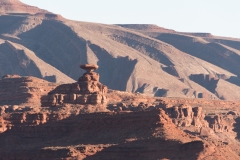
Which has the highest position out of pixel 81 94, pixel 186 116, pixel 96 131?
pixel 81 94

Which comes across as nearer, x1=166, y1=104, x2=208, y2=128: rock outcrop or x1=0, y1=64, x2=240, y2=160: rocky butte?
x1=0, y1=64, x2=240, y2=160: rocky butte

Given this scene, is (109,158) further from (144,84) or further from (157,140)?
(144,84)

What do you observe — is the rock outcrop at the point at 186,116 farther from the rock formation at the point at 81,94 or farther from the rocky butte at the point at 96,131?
the rock formation at the point at 81,94

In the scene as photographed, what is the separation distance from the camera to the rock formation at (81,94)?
10681 centimetres

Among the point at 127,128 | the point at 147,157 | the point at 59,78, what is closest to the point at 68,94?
the point at 127,128

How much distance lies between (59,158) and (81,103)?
70.7ft

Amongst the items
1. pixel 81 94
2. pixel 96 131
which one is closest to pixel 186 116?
pixel 81 94

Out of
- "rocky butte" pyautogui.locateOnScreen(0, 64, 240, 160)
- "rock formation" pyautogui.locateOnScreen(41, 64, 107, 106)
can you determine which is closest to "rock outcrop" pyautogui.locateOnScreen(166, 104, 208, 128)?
"rocky butte" pyautogui.locateOnScreen(0, 64, 240, 160)

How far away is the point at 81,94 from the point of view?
107250mm

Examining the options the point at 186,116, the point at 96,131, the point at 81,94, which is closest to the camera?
the point at 96,131

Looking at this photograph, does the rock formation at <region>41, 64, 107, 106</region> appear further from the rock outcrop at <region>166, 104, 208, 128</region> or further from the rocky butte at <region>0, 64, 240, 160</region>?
the rock outcrop at <region>166, 104, 208, 128</region>

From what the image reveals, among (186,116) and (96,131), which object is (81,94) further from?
(186,116)

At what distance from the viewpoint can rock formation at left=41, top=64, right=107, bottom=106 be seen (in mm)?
106812

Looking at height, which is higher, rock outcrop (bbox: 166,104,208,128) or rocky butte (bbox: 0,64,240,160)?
rocky butte (bbox: 0,64,240,160)
